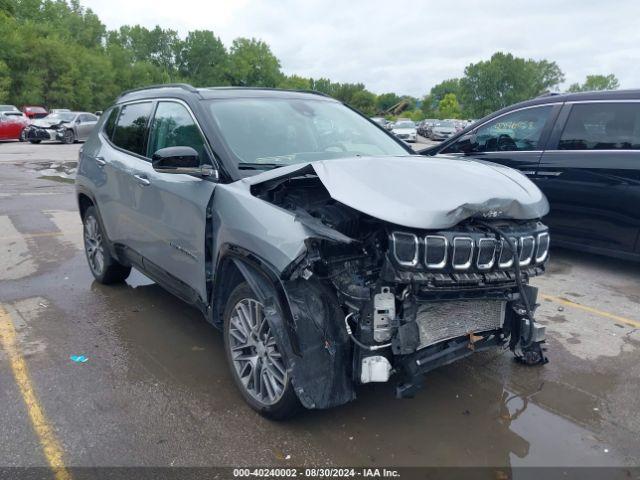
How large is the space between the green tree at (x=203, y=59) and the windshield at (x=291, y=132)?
9584cm

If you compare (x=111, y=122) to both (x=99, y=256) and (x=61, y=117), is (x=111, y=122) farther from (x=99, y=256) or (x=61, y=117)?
(x=61, y=117)

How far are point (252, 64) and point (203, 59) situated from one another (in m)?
8.45

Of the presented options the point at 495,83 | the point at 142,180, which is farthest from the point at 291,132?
the point at 495,83

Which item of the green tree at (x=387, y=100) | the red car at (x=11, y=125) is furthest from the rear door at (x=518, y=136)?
the green tree at (x=387, y=100)

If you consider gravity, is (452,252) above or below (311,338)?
above

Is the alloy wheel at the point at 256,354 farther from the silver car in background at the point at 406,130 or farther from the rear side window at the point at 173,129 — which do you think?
the silver car in background at the point at 406,130

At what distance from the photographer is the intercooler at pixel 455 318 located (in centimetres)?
291

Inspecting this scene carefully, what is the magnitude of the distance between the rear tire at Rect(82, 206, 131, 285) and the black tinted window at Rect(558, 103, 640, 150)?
16.1 ft

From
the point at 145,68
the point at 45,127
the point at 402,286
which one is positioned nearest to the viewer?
the point at 402,286

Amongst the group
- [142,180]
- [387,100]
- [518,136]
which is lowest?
[387,100]

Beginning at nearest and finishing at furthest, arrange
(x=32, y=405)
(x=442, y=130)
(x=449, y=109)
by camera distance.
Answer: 1. (x=32, y=405)
2. (x=442, y=130)
3. (x=449, y=109)

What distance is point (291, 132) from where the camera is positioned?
4027mm

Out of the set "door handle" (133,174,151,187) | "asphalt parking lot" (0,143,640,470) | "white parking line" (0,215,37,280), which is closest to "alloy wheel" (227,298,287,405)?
"asphalt parking lot" (0,143,640,470)

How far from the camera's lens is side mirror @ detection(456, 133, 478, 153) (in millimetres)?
7141
